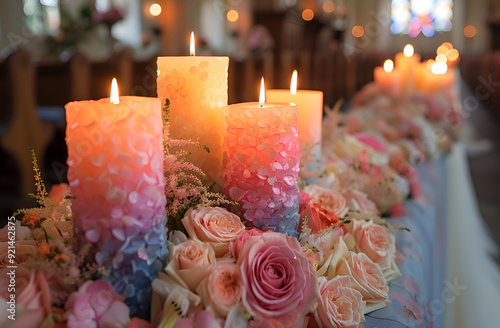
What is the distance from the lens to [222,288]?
0.56 m

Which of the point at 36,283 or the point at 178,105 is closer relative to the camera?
the point at 36,283

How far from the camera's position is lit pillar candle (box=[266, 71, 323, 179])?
1.01m

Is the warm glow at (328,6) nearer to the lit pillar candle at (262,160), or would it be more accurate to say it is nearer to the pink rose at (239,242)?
the lit pillar candle at (262,160)

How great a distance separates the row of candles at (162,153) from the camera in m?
0.52

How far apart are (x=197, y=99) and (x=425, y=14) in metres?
17.7

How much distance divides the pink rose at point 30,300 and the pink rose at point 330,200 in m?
0.53

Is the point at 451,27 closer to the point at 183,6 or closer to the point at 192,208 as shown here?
the point at 183,6

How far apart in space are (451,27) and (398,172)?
661 inches

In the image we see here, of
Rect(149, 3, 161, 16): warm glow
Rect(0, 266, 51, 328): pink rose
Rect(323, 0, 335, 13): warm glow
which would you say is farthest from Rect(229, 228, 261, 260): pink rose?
Rect(323, 0, 335, 13): warm glow

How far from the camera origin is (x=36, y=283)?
1.69 feet

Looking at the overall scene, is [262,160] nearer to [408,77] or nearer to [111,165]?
[111,165]

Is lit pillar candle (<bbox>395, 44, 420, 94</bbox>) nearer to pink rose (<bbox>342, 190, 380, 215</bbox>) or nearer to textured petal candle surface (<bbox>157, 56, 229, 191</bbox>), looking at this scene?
pink rose (<bbox>342, 190, 380, 215</bbox>)

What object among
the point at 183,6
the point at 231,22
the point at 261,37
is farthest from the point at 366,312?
the point at 231,22

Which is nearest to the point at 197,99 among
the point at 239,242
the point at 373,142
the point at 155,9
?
the point at 239,242
